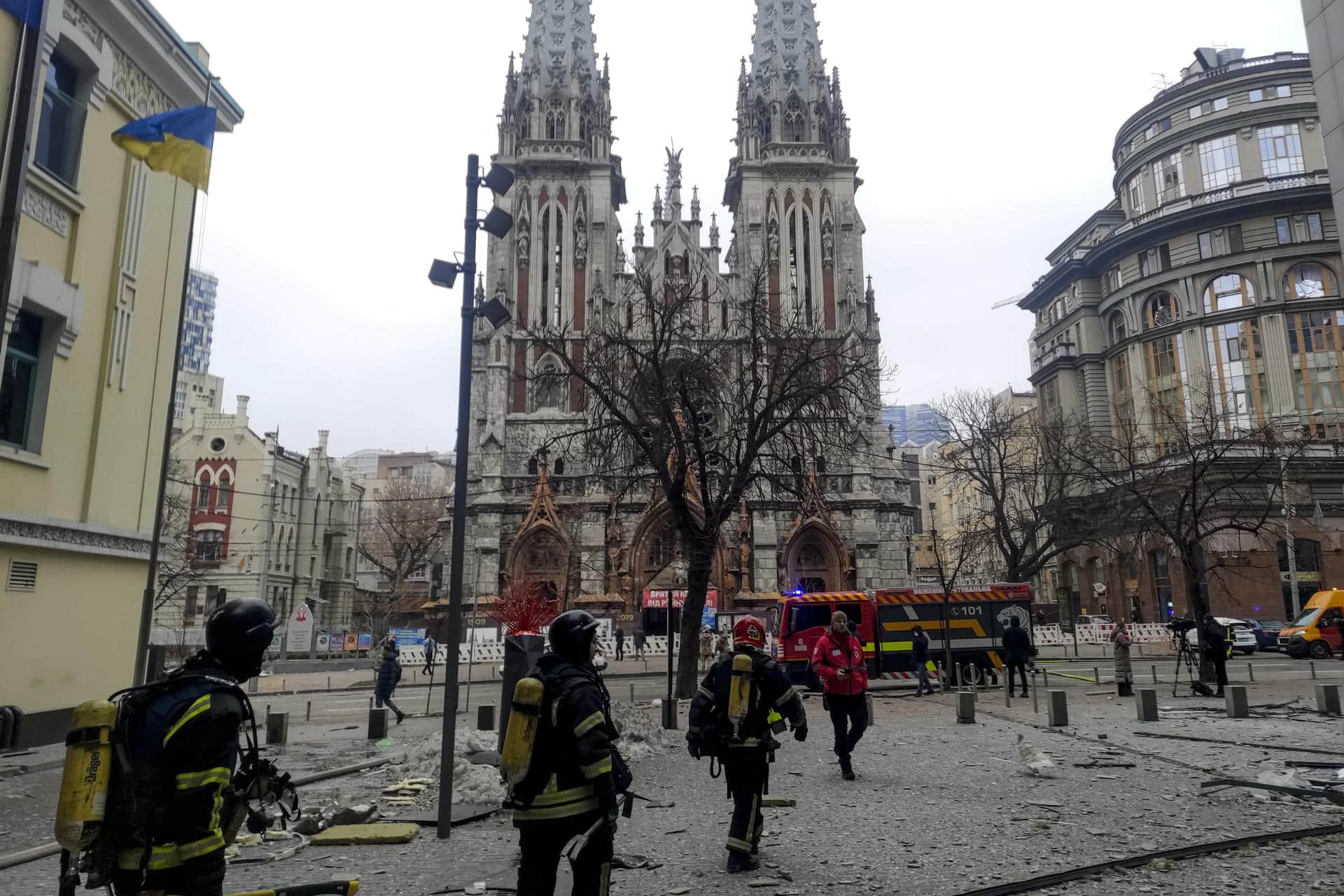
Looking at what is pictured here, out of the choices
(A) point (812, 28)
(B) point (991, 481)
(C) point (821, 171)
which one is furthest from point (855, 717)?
(A) point (812, 28)

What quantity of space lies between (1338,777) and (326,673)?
30.8 m

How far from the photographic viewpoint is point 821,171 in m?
50.1

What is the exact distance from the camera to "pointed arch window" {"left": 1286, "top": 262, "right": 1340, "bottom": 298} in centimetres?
4756

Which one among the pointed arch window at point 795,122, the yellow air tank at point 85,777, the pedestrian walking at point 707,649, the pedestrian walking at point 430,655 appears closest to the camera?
the yellow air tank at point 85,777

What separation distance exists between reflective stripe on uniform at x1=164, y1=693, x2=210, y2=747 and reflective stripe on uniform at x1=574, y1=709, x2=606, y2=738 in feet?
5.09

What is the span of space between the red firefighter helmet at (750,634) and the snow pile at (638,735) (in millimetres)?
4703

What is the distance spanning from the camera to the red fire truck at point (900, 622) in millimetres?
23312

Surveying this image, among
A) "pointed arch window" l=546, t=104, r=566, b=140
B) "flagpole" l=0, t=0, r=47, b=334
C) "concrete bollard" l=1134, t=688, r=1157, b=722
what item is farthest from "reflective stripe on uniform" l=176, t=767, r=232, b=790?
"pointed arch window" l=546, t=104, r=566, b=140

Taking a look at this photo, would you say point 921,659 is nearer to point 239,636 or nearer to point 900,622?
point 900,622

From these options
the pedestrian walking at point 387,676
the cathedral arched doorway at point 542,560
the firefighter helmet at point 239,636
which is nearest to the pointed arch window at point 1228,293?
the cathedral arched doorway at point 542,560

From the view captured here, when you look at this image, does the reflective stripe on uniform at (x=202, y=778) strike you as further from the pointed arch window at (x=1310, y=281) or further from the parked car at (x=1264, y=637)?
the pointed arch window at (x=1310, y=281)

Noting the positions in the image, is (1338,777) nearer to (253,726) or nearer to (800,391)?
(253,726)

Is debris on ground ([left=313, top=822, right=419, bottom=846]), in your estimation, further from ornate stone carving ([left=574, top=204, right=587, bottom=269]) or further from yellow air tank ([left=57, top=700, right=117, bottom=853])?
ornate stone carving ([left=574, top=204, right=587, bottom=269])

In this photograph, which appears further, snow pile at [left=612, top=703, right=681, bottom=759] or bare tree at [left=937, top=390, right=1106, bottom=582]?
bare tree at [left=937, top=390, right=1106, bottom=582]
